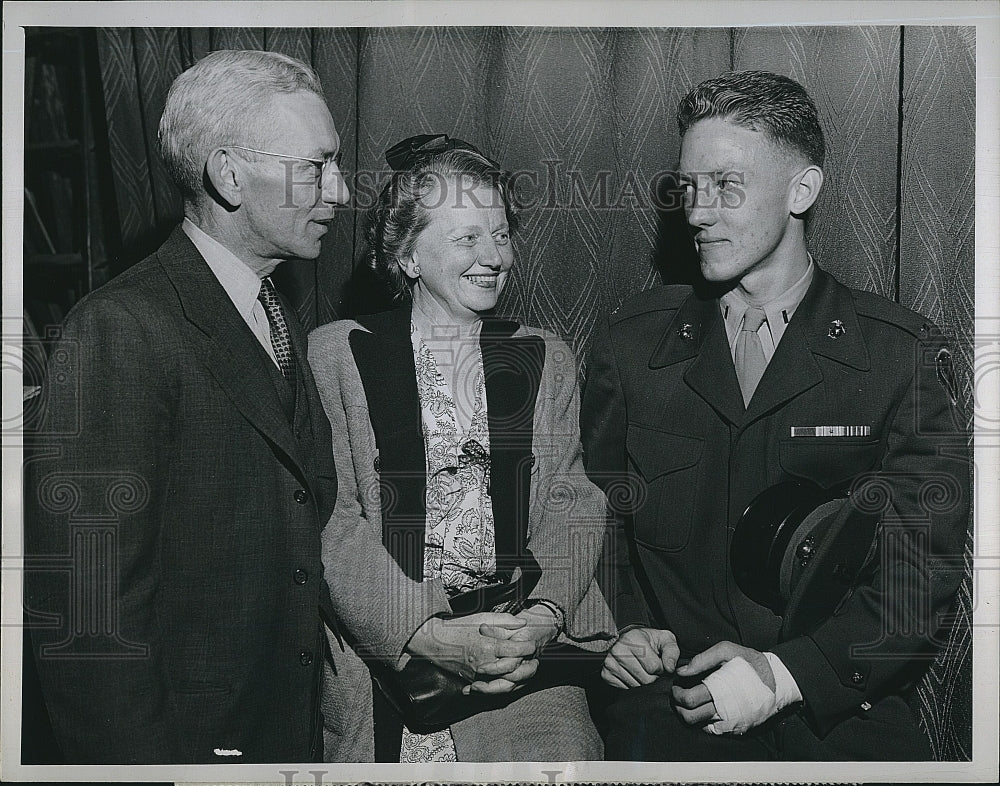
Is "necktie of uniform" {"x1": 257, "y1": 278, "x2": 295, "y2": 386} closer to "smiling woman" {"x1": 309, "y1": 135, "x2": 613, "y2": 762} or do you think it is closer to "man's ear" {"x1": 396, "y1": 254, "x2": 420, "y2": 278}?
"smiling woman" {"x1": 309, "y1": 135, "x2": 613, "y2": 762}

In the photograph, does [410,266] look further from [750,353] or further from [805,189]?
[805,189]

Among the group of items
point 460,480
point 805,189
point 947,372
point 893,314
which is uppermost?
point 805,189

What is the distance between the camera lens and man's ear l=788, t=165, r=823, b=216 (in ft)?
6.63

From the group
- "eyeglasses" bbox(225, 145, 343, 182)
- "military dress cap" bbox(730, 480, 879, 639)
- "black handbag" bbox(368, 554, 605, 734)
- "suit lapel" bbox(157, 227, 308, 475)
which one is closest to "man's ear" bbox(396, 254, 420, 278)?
"eyeglasses" bbox(225, 145, 343, 182)

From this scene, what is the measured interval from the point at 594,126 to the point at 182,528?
3.96ft

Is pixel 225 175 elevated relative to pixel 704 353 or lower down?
elevated

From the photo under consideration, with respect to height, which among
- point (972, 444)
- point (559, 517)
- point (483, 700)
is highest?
point (972, 444)

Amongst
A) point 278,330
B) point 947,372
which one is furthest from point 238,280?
point 947,372

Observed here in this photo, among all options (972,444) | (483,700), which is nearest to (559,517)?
(483,700)

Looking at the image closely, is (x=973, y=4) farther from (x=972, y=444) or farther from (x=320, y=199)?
(x=320, y=199)

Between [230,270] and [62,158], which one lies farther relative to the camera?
[62,158]

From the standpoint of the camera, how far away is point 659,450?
203cm

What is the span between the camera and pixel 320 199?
2.01 metres

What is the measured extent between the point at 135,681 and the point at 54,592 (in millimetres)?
287
